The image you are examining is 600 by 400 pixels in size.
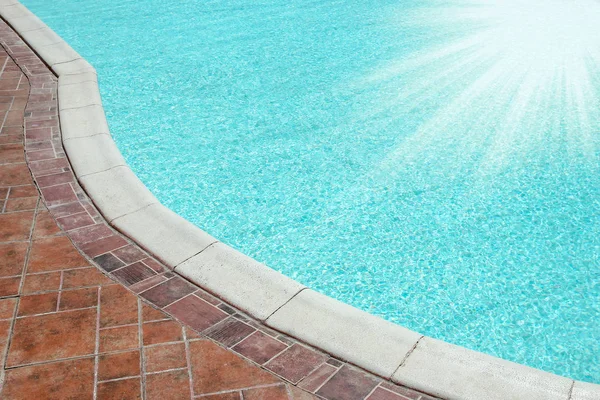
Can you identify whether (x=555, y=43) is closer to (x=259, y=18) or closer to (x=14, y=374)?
(x=259, y=18)

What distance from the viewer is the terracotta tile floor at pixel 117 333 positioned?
11.8ft

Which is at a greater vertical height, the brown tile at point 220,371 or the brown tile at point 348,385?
the brown tile at point 348,385

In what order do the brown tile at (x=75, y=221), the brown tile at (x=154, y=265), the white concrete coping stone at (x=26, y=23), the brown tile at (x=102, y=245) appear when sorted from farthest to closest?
the white concrete coping stone at (x=26, y=23), the brown tile at (x=75, y=221), the brown tile at (x=102, y=245), the brown tile at (x=154, y=265)

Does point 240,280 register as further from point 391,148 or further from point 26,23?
point 26,23

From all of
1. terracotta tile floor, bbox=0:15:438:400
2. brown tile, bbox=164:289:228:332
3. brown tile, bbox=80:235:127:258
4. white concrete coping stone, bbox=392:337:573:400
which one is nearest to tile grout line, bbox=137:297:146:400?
terracotta tile floor, bbox=0:15:438:400

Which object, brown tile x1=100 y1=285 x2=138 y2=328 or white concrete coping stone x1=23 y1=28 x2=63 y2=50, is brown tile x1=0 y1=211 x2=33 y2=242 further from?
white concrete coping stone x1=23 y1=28 x2=63 y2=50

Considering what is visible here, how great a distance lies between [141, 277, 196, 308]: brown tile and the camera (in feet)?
14.0

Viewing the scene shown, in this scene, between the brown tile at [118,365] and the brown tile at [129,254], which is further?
the brown tile at [129,254]

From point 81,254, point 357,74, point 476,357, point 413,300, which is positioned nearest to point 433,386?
point 476,357

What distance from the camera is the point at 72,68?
27.6ft

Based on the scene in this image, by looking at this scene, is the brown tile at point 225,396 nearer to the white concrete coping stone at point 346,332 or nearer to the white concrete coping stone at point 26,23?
the white concrete coping stone at point 346,332

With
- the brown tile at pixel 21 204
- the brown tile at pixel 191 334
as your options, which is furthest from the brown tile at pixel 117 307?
the brown tile at pixel 21 204

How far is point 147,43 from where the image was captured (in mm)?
10062

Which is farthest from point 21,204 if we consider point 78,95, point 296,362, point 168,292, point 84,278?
point 296,362
